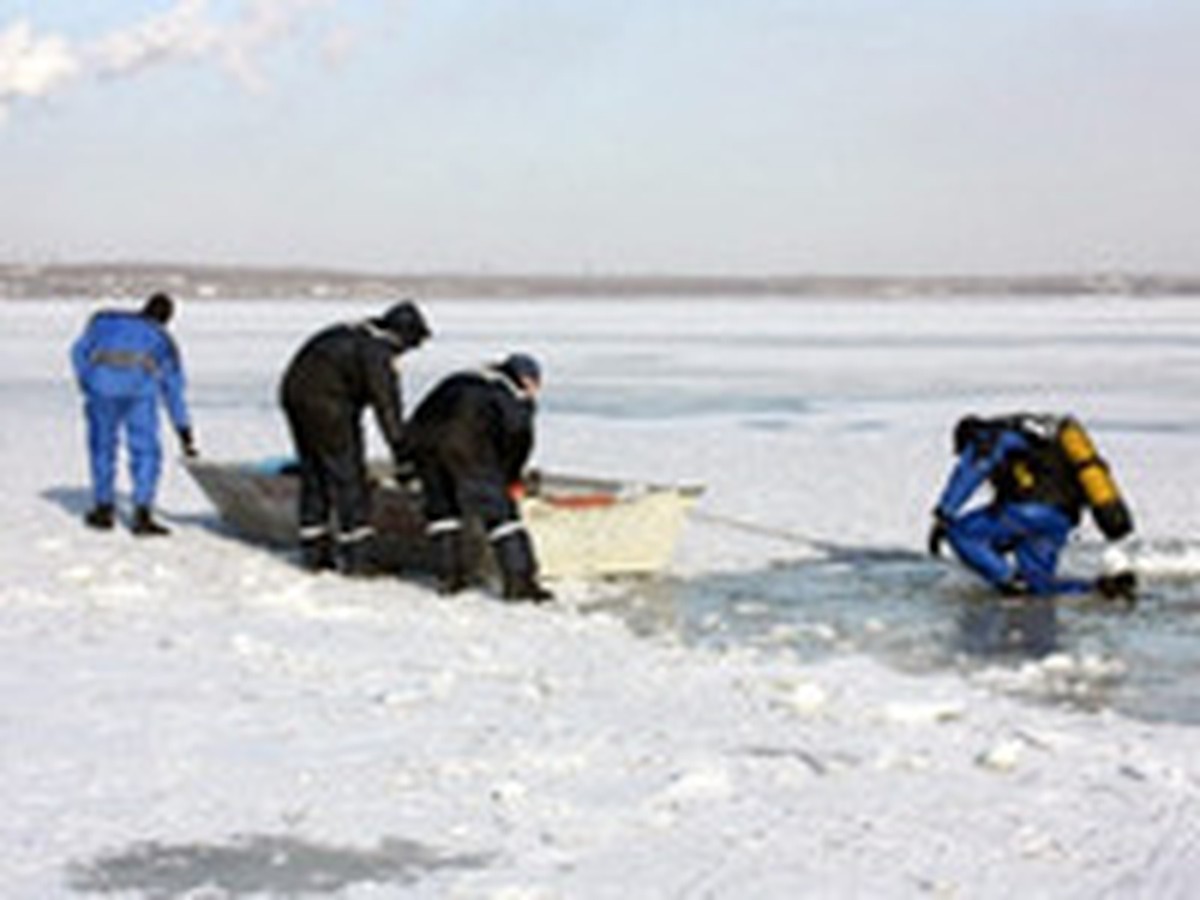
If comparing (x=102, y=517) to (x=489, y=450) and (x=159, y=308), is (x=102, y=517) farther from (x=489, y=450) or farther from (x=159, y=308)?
(x=489, y=450)

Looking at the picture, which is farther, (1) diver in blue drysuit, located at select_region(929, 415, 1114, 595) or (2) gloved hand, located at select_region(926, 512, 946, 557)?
(2) gloved hand, located at select_region(926, 512, 946, 557)

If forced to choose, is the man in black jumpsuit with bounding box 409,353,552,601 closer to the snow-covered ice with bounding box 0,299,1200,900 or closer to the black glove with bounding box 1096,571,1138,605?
the snow-covered ice with bounding box 0,299,1200,900

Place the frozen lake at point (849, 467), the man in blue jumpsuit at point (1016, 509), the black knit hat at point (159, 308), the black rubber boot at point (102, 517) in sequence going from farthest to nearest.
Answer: the black rubber boot at point (102, 517) < the black knit hat at point (159, 308) < the man in blue jumpsuit at point (1016, 509) < the frozen lake at point (849, 467)

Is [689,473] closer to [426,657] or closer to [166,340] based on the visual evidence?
[166,340]

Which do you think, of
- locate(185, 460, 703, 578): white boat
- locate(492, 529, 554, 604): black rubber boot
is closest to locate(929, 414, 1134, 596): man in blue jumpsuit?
locate(185, 460, 703, 578): white boat

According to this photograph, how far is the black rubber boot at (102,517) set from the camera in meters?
11.8

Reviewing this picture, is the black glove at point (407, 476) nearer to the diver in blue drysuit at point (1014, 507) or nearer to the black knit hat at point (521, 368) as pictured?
the black knit hat at point (521, 368)

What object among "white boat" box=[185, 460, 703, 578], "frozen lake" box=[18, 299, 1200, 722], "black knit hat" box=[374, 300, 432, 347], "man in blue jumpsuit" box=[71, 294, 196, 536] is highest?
"black knit hat" box=[374, 300, 432, 347]

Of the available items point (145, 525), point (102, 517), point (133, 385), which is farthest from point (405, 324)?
point (102, 517)

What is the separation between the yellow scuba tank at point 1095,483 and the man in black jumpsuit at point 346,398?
332cm

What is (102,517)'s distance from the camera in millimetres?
11828

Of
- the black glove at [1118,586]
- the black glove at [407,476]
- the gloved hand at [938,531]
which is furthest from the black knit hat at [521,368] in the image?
the black glove at [1118,586]

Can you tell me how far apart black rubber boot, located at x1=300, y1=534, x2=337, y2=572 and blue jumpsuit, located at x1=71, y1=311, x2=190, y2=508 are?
149 cm

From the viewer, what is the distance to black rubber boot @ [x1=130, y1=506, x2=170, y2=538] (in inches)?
456
